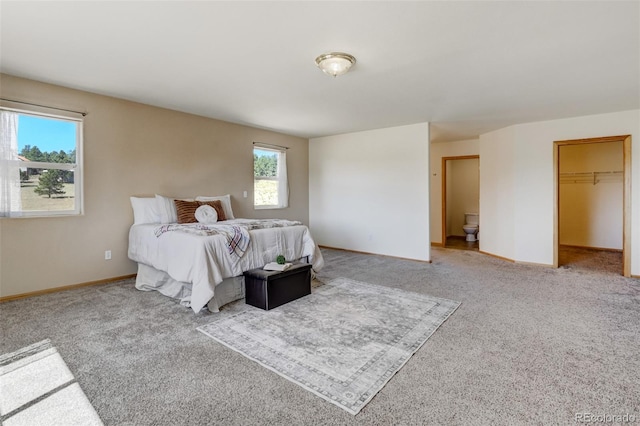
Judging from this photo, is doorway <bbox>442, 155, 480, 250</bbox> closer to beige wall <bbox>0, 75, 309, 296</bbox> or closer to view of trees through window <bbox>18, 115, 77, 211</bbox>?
beige wall <bbox>0, 75, 309, 296</bbox>

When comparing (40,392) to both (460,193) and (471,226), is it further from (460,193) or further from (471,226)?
(460,193)

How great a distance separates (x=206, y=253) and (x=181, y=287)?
2.25ft

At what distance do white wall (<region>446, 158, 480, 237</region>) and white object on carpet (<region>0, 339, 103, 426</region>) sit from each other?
25.9ft

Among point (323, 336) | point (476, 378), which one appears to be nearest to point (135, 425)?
point (323, 336)

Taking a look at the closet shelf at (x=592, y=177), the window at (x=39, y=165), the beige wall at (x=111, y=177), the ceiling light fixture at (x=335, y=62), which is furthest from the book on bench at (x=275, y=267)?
the closet shelf at (x=592, y=177)

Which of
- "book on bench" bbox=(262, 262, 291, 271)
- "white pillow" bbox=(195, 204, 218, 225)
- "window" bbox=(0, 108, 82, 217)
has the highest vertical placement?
"window" bbox=(0, 108, 82, 217)

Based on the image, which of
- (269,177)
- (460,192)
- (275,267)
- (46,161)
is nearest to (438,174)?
(460,192)

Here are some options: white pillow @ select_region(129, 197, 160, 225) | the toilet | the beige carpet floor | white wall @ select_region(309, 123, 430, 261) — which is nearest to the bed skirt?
the beige carpet floor

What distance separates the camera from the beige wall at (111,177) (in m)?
3.32

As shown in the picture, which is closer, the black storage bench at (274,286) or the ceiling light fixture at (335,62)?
the ceiling light fixture at (335,62)

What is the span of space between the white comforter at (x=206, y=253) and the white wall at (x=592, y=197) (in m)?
5.99

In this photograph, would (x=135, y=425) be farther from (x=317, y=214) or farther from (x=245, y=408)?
(x=317, y=214)

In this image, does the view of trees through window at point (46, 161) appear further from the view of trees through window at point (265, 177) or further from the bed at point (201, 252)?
the view of trees through window at point (265, 177)

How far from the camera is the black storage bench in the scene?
300cm
